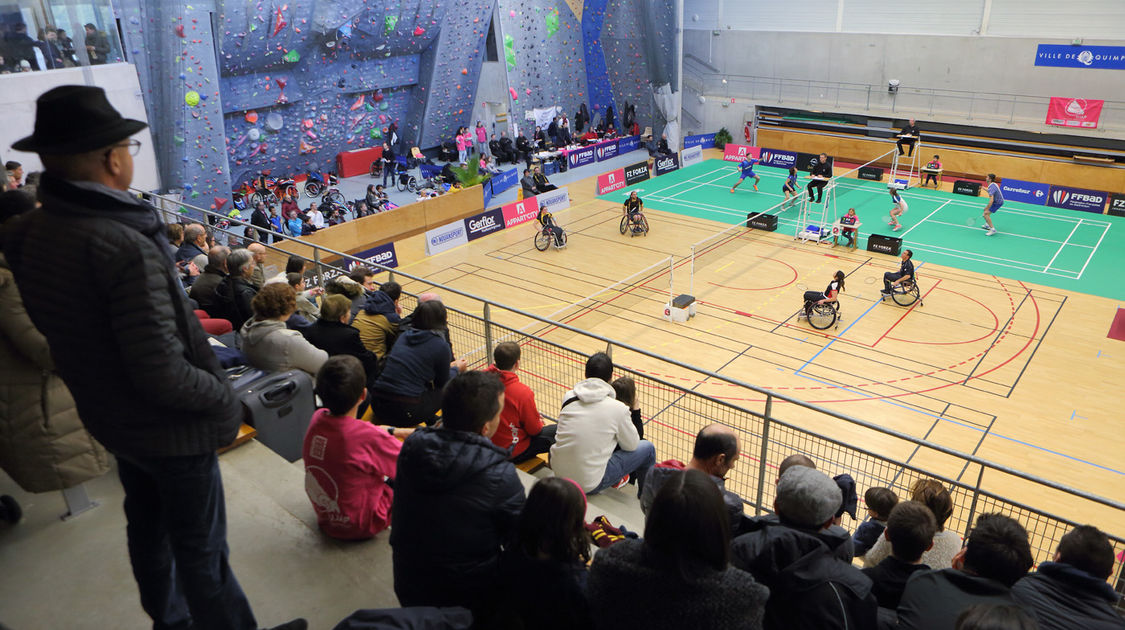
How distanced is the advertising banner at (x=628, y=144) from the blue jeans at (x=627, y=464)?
27710 mm

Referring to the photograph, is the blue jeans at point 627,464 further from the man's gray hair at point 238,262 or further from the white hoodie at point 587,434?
the man's gray hair at point 238,262

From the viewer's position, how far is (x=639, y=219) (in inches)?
835

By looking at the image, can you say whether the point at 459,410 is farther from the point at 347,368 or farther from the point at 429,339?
the point at 429,339

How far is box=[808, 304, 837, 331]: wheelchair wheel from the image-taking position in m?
15.2

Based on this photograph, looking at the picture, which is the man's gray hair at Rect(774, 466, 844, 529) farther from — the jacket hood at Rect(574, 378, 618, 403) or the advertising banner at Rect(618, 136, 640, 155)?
the advertising banner at Rect(618, 136, 640, 155)

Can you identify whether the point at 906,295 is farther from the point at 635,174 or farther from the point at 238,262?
the point at 238,262

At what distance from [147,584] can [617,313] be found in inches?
539

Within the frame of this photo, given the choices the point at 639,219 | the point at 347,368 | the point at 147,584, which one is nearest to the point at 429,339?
the point at 347,368

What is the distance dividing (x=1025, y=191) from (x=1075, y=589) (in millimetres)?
24833

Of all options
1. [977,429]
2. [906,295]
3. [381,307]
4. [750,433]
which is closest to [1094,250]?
[906,295]

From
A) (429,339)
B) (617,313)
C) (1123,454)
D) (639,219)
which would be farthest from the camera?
(639,219)

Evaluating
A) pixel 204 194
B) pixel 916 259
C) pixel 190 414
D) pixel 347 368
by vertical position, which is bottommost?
pixel 916 259

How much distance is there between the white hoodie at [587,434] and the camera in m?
5.23

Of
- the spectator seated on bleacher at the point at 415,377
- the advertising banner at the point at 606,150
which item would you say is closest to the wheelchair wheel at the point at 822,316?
the spectator seated on bleacher at the point at 415,377
